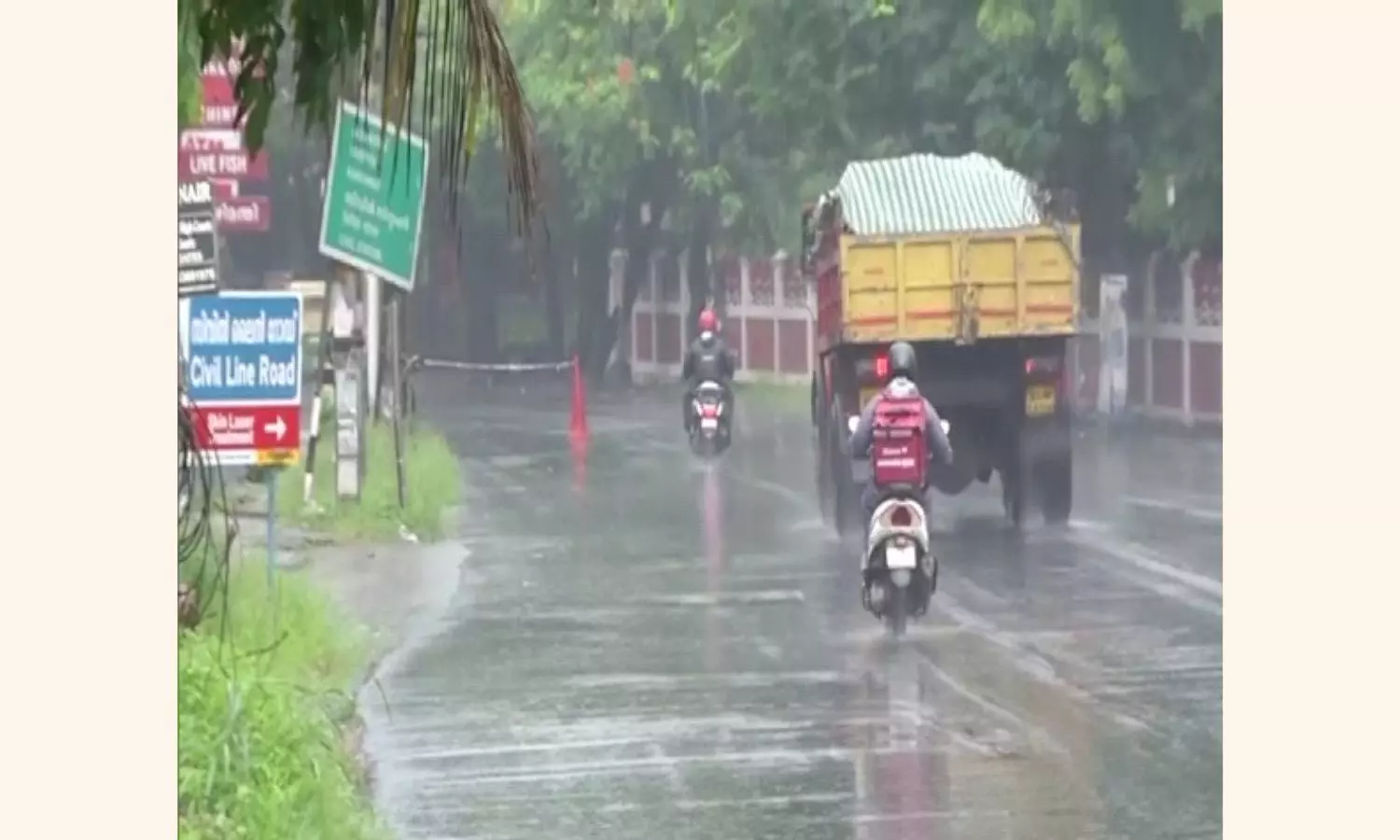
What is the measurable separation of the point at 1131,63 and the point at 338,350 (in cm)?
244

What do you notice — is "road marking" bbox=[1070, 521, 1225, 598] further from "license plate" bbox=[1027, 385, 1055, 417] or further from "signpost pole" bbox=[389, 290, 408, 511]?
"signpost pole" bbox=[389, 290, 408, 511]

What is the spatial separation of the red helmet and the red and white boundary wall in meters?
0.02

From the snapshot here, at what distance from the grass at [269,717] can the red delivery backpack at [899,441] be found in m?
1.58

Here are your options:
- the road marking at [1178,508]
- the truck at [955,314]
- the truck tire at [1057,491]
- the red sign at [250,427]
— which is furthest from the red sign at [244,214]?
the road marking at [1178,508]

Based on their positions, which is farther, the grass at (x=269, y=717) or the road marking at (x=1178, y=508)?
the road marking at (x=1178, y=508)

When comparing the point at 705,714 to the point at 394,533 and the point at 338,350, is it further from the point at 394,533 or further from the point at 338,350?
the point at 338,350

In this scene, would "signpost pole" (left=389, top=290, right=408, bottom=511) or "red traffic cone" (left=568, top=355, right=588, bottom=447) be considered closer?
"signpost pole" (left=389, top=290, right=408, bottom=511)

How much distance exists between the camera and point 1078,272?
271 inches

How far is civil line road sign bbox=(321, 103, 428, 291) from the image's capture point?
597cm

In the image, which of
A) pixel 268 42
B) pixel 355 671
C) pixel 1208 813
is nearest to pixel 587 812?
pixel 355 671

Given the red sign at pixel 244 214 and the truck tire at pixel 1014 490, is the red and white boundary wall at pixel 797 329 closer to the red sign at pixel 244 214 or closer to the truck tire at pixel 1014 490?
the truck tire at pixel 1014 490

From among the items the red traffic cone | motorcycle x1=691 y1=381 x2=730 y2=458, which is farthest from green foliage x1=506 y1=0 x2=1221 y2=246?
the red traffic cone

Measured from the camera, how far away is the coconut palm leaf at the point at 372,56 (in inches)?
127

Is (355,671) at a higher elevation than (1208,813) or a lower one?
higher
